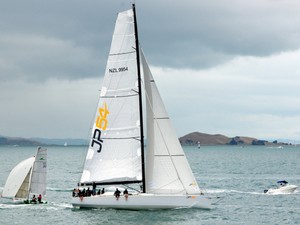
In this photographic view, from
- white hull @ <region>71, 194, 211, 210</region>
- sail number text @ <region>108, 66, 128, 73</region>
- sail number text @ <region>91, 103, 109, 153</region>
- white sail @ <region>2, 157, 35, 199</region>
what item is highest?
sail number text @ <region>108, 66, 128, 73</region>

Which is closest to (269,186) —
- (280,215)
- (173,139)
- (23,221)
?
(280,215)

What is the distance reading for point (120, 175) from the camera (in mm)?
49344

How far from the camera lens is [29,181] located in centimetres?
5744

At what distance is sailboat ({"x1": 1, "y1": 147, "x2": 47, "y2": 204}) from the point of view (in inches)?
2247

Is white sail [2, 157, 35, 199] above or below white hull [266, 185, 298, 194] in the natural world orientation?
above

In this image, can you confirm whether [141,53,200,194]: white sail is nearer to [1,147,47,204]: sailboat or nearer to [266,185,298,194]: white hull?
[1,147,47,204]: sailboat

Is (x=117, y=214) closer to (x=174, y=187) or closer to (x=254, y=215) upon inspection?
(x=174, y=187)

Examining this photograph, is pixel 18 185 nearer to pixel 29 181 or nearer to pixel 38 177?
pixel 29 181

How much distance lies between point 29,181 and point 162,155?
1593 cm

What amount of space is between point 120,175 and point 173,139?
5.48 metres

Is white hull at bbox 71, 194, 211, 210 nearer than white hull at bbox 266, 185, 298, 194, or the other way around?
white hull at bbox 71, 194, 211, 210

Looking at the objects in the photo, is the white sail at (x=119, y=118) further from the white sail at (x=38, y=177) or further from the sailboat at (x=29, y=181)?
the sailboat at (x=29, y=181)

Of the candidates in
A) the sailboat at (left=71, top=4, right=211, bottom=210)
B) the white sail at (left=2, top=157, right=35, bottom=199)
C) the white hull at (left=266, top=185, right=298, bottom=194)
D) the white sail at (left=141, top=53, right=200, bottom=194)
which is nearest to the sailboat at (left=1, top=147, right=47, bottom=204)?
the white sail at (left=2, top=157, right=35, bottom=199)

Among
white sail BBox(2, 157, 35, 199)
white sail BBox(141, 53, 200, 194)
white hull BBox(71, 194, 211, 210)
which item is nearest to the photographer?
white hull BBox(71, 194, 211, 210)
